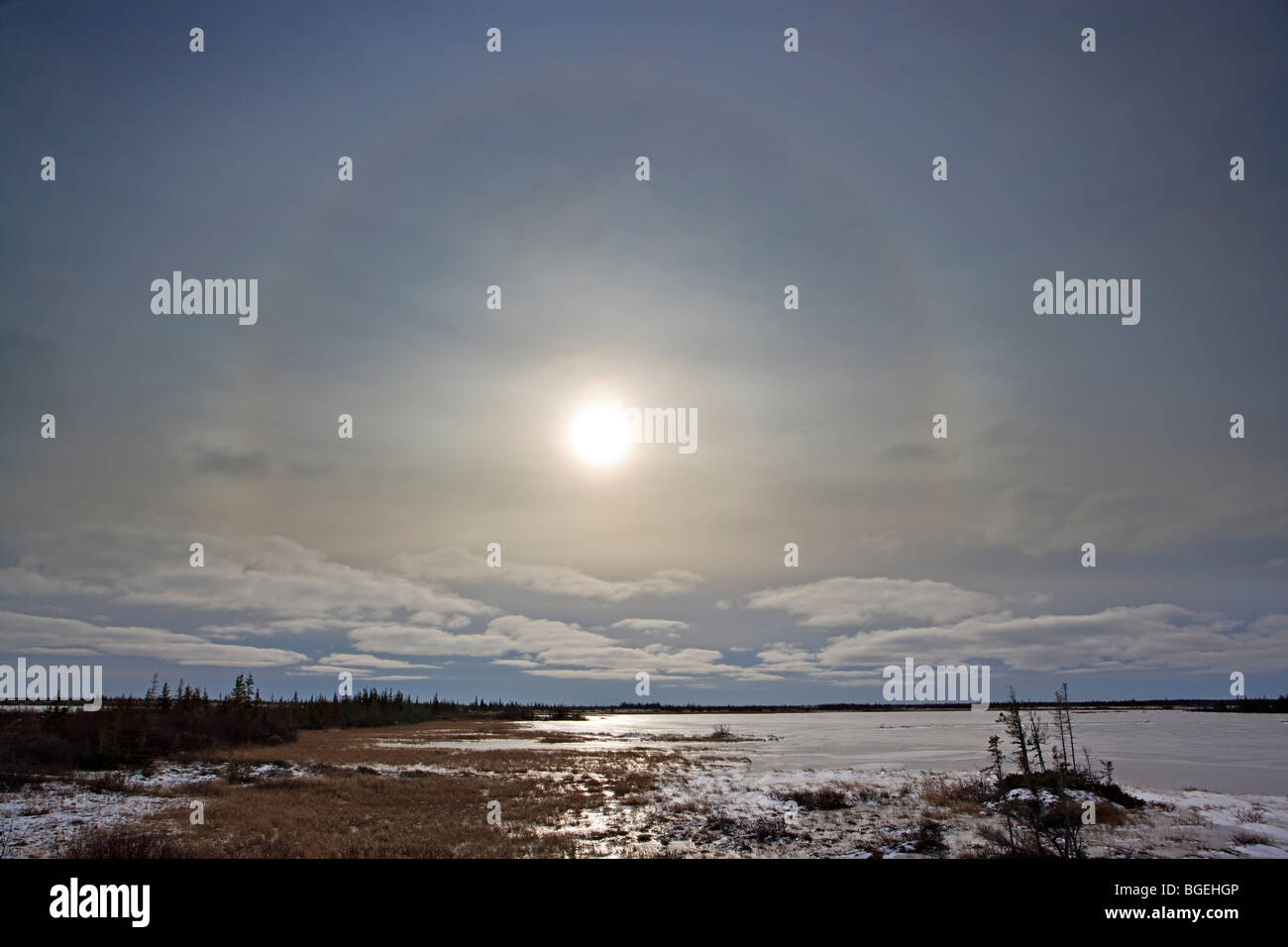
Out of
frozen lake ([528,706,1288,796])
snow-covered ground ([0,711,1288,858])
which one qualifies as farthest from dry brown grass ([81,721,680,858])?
frozen lake ([528,706,1288,796])

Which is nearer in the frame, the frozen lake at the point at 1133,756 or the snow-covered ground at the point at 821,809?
the snow-covered ground at the point at 821,809

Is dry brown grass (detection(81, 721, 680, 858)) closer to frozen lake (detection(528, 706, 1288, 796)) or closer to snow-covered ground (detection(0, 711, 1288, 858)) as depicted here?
snow-covered ground (detection(0, 711, 1288, 858))

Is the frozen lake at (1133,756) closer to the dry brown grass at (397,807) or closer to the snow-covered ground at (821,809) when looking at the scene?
the snow-covered ground at (821,809)

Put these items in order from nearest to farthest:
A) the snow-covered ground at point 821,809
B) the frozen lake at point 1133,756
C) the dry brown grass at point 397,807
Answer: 1. the dry brown grass at point 397,807
2. the snow-covered ground at point 821,809
3. the frozen lake at point 1133,756

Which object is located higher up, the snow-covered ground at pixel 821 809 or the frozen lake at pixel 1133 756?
the snow-covered ground at pixel 821 809

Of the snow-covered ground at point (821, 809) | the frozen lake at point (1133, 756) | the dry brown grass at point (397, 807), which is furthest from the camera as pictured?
the frozen lake at point (1133, 756)

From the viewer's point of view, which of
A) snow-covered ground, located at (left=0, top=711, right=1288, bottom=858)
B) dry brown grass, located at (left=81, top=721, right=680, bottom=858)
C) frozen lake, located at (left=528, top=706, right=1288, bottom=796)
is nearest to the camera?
dry brown grass, located at (left=81, top=721, right=680, bottom=858)

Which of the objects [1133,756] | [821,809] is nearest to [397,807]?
[821,809]

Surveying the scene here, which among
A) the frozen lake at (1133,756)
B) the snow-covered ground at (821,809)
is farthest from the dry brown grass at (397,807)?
the frozen lake at (1133,756)

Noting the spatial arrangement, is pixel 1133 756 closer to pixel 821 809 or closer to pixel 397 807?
pixel 821 809

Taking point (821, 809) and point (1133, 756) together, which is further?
point (1133, 756)
